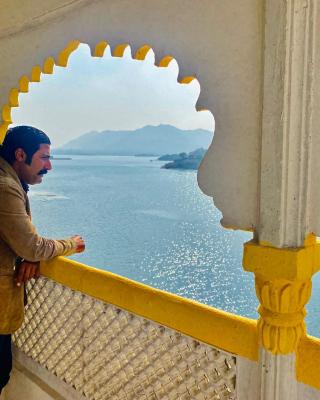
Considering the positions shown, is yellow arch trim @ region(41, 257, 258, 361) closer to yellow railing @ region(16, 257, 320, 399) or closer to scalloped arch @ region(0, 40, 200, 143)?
yellow railing @ region(16, 257, 320, 399)

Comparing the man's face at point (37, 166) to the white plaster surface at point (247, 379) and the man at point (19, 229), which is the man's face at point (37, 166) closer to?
the man at point (19, 229)

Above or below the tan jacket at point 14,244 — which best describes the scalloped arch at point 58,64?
above

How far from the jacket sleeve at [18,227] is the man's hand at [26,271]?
0.23 metres

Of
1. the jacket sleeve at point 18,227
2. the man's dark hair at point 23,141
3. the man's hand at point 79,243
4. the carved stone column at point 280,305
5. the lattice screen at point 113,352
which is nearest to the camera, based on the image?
the carved stone column at point 280,305

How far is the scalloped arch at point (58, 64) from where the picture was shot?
4.66 ft

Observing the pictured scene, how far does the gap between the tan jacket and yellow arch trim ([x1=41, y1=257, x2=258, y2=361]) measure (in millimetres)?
143

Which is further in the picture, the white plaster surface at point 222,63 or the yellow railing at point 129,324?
the yellow railing at point 129,324

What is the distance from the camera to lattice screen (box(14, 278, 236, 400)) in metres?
1.55

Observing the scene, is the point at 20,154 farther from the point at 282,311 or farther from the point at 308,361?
the point at 308,361

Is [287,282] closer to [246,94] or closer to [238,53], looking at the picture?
[246,94]

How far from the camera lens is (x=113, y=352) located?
6.22ft

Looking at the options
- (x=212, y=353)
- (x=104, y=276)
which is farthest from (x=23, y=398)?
(x=212, y=353)

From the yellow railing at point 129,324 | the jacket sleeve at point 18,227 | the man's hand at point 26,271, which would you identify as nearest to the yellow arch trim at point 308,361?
the yellow railing at point 129,324

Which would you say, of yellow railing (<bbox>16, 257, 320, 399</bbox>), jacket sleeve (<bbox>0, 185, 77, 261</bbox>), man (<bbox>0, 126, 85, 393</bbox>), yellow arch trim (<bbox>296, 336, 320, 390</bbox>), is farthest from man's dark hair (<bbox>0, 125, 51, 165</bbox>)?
yellow arch trim (<bbox>296, 336, 320, 390</bbox>)
